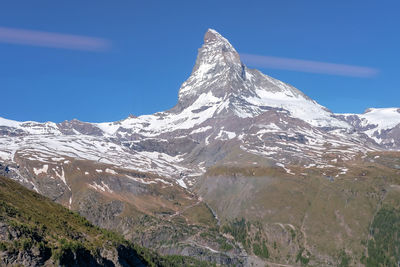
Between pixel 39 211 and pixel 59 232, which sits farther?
pixel 39 211

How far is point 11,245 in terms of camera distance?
13700 cm

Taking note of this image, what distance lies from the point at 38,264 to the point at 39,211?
47865mm

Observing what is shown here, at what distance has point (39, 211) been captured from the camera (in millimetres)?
183250

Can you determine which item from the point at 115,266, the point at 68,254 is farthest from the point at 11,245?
the point at 115,266

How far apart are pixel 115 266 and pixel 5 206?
3999 cm

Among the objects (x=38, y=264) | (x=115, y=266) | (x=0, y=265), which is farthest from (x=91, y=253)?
(x=0, y=265)

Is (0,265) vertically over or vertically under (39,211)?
under

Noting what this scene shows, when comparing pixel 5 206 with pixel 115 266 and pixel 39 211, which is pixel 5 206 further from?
pixel 115 266

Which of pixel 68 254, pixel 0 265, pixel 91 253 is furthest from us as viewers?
pixel 91 253

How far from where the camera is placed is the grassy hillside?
138m

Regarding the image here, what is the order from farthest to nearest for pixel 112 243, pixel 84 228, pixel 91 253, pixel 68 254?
pixel 84 228, pixel 112 243, pixel 91 253, pixel 68 254

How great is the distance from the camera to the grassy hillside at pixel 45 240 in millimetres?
138375

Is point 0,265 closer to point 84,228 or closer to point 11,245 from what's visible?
point 11,245

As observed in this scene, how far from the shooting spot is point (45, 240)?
148750 mm
